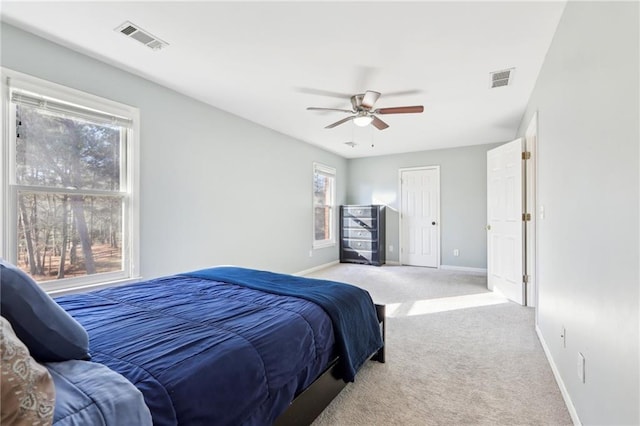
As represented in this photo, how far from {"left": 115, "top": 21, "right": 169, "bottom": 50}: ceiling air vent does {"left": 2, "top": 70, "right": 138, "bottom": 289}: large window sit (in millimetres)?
709

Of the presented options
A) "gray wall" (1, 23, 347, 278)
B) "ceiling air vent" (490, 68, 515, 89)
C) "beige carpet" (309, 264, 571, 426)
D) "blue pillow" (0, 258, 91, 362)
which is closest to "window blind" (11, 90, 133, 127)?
"gray wall" (1, 23, 347, 278)

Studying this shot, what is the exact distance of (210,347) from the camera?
118 cm

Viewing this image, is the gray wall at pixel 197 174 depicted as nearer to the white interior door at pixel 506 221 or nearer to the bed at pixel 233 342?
the bed at pixel 233 342

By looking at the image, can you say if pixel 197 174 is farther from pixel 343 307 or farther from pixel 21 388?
pixel 21 388

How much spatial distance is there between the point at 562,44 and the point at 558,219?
3.79 ft

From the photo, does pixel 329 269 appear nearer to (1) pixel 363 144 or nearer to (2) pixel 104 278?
(1) pixel 363 144

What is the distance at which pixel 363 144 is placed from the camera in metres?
5.75

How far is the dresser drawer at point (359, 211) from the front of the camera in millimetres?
6289

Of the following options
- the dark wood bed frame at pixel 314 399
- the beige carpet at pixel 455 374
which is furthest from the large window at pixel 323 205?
the dark wood bed frame at pixel 314 399

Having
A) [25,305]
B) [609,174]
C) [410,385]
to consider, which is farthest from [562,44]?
[25,305]

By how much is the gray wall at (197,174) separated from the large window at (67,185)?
13 cm

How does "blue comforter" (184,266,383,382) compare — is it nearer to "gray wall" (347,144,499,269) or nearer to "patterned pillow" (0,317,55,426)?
"patterned pillow" (0,317,55,426)

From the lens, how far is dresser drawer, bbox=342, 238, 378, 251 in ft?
20.6

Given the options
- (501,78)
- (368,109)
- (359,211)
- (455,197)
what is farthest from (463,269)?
(368,109)
